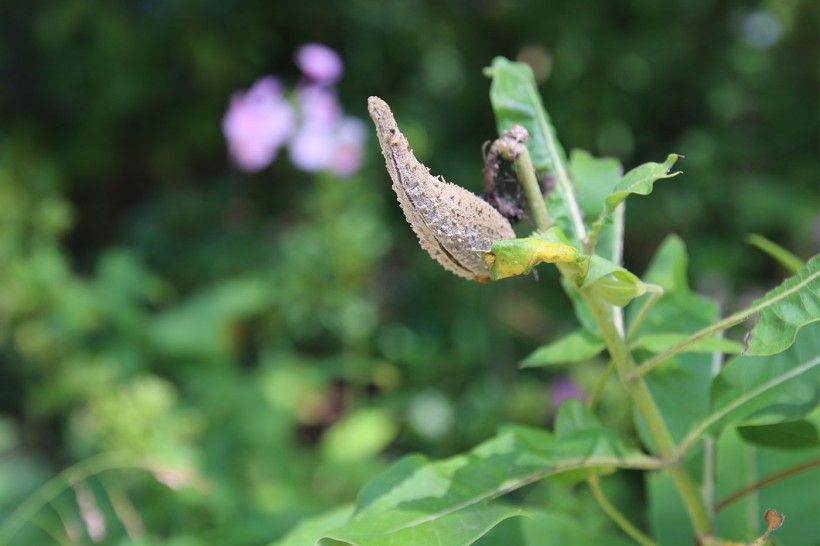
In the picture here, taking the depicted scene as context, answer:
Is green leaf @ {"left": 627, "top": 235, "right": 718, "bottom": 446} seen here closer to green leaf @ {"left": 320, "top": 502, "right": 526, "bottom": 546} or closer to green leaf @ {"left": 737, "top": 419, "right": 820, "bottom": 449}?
green leaf @ {"left": 737, "top": 419, "right": 820, "bottom": 449}

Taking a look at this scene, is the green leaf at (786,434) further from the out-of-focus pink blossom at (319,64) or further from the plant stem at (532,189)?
the out-of-focus pink blossom at (319,64)

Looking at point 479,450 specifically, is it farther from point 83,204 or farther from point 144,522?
point 83,204

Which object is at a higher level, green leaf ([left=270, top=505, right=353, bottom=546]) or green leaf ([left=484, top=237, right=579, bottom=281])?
green leaf ([left=484, top=237, right=579, bottom=281])

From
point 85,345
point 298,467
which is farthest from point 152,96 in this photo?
point 298,467

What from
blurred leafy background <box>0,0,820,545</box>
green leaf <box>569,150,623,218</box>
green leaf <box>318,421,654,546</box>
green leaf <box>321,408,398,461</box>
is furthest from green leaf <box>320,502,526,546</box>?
green leaf <box>321,408,398,461</box>

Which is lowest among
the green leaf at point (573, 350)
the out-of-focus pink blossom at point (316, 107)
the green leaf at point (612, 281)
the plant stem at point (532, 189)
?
the green leaf at point (612, 281)

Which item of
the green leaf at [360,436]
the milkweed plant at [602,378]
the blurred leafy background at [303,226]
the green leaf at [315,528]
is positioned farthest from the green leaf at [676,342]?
the green leaf at [360,436]
